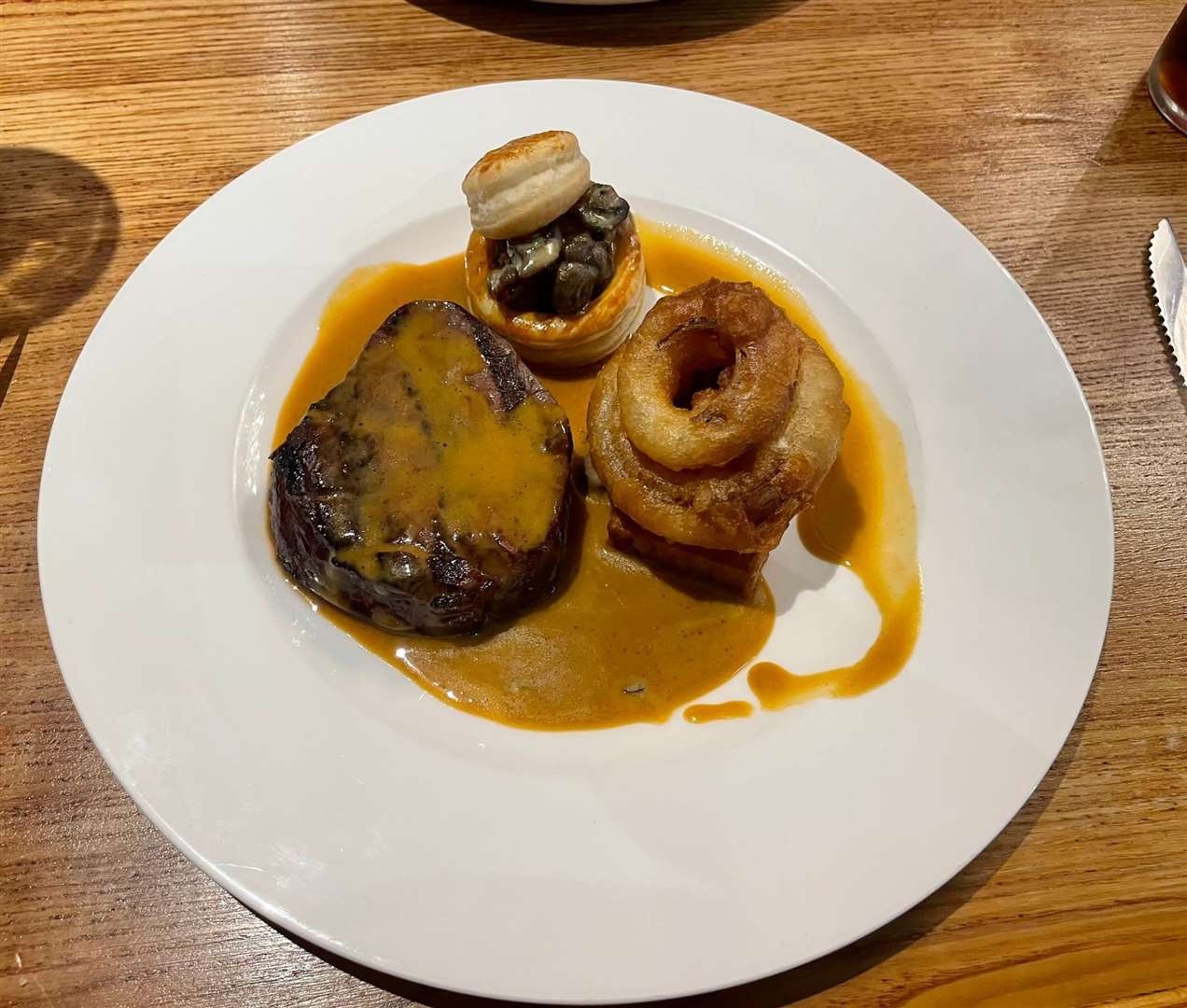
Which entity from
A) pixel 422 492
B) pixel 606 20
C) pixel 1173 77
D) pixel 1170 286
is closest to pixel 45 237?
pixel 422 492

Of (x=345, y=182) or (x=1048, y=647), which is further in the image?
(x=345, y=182)

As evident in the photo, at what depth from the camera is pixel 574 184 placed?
230cm

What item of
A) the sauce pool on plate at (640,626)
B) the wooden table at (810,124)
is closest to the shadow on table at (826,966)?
the wooden table at (810,124)

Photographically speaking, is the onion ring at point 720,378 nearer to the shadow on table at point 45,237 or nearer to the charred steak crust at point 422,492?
the charred steak crust at point 422,492

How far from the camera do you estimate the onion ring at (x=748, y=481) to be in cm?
203

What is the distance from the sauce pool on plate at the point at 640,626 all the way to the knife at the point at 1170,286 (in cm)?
99

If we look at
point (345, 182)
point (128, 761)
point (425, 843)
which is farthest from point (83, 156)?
point (425, 843)

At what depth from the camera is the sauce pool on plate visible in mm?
2027

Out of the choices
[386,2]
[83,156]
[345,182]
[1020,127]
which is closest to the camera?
[345,182]

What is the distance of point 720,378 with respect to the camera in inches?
86.2

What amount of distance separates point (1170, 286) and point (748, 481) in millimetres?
1696

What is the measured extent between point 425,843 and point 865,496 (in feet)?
4.70

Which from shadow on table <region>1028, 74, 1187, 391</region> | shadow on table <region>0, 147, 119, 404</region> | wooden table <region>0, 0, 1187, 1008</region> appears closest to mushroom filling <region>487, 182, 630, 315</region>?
wooden table <region>0, 0, 1187, 1008</region>

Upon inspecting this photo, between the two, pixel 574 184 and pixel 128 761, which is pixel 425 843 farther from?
pixel 574 184
